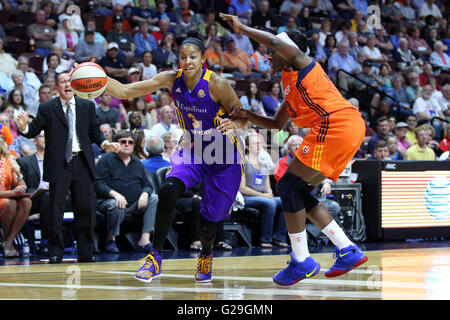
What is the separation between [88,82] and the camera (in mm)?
5602

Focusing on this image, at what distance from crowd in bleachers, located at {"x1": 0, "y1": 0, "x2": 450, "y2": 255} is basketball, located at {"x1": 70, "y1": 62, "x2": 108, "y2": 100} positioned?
12.9ft

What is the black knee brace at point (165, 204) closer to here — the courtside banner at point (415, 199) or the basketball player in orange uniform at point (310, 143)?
the basketball player in orange uniform at point (310, 143)

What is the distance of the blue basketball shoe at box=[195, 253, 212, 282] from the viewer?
5676 mm

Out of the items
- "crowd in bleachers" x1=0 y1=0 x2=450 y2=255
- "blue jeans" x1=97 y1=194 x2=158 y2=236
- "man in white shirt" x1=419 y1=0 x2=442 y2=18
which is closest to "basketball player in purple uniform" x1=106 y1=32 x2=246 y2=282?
"blue jeans" x1=97 y1=194 x2=158 y2=236

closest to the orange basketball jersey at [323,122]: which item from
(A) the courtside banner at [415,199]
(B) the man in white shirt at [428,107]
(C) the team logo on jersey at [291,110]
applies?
(C) the team logo on jersey at [291,110]

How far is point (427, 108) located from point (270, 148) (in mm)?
6543

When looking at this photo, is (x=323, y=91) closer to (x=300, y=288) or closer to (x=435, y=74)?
(x=300, y=288)

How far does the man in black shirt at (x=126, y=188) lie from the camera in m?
8.85

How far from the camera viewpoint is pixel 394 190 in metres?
9.99

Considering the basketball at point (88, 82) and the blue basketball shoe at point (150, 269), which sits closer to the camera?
the blue basketball shoe at point (150, 269)

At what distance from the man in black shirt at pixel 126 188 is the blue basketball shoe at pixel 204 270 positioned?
10.4ft

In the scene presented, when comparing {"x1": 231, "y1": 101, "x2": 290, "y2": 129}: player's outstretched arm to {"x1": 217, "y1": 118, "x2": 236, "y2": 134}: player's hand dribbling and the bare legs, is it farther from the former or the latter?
the bare legs

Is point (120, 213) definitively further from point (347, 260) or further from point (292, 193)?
point (347, 260)
